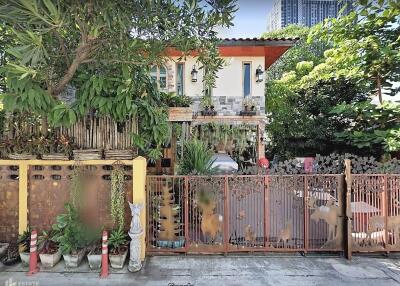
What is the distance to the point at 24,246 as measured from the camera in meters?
5.18

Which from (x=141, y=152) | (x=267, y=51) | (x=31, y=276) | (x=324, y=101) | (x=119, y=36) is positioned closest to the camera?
(x=119, y=36)

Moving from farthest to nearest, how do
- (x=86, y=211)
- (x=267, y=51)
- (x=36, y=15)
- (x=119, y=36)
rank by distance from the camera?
(x=267, y=51)
(x=86, y=211)
(x=119, y=36)
(x=36, y=15)

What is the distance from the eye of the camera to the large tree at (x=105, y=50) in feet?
11.7

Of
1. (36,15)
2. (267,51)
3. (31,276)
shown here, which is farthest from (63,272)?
(267,51)

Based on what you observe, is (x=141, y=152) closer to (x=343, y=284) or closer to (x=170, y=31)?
(x=170, y=31)

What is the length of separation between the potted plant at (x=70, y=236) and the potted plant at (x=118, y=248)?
1.76 feet

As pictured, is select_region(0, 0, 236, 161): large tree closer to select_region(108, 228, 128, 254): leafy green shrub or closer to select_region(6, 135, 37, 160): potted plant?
select_region(6, 135, 37, 160): potted plant

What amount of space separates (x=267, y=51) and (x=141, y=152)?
6735 mm

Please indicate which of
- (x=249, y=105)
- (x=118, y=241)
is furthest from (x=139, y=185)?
(x=249, y=105)

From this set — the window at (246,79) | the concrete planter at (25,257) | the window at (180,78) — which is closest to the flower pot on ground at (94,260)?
the concrete planter at (25,257)

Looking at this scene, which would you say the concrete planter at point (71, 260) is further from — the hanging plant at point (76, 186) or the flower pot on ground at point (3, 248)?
the flower pot on ground at point (3, 248)

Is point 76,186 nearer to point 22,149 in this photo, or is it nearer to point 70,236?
point 70,236

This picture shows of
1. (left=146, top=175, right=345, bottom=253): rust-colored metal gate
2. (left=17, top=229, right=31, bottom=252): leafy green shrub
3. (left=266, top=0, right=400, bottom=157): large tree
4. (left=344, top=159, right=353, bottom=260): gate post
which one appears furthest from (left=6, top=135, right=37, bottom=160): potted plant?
(left=266, top=0, right=400, bottom=157): large tree

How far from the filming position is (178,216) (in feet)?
18.7
